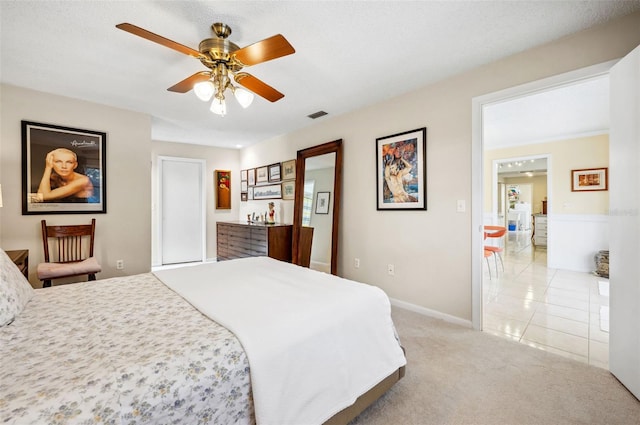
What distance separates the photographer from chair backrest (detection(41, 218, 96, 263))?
3.03 metres

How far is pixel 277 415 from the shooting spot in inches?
Result: 40.3

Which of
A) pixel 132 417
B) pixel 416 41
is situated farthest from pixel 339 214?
pixel 132 417

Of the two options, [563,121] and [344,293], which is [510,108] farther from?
[344,293]

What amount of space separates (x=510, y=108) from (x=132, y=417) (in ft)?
15.3

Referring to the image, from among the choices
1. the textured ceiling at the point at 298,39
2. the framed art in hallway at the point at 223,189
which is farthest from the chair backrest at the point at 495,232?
the framed art in hallway at the point at 223,189

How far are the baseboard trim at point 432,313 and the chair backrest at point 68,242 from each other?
3715 millimetres

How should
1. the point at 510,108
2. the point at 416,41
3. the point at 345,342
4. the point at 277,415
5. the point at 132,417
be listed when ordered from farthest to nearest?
the point at 510,108
the point at 416,41
the point at 345,342
the point at 277,415
the point at 132,417

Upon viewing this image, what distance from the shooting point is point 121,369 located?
2.81ft

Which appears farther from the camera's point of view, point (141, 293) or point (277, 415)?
point (141, 293)

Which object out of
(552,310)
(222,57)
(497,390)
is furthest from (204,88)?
(552,310)

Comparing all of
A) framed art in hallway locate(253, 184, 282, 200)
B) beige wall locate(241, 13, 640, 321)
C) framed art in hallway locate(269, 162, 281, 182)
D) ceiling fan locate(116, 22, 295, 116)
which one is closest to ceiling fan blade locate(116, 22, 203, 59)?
ceiling fan locate(116, 22, 295, 116)

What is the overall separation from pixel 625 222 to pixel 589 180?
4139 millimetres

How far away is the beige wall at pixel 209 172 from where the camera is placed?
16.9 ft

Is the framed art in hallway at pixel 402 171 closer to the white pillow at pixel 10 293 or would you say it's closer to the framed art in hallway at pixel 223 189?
the white pillow at pixel 10 293
